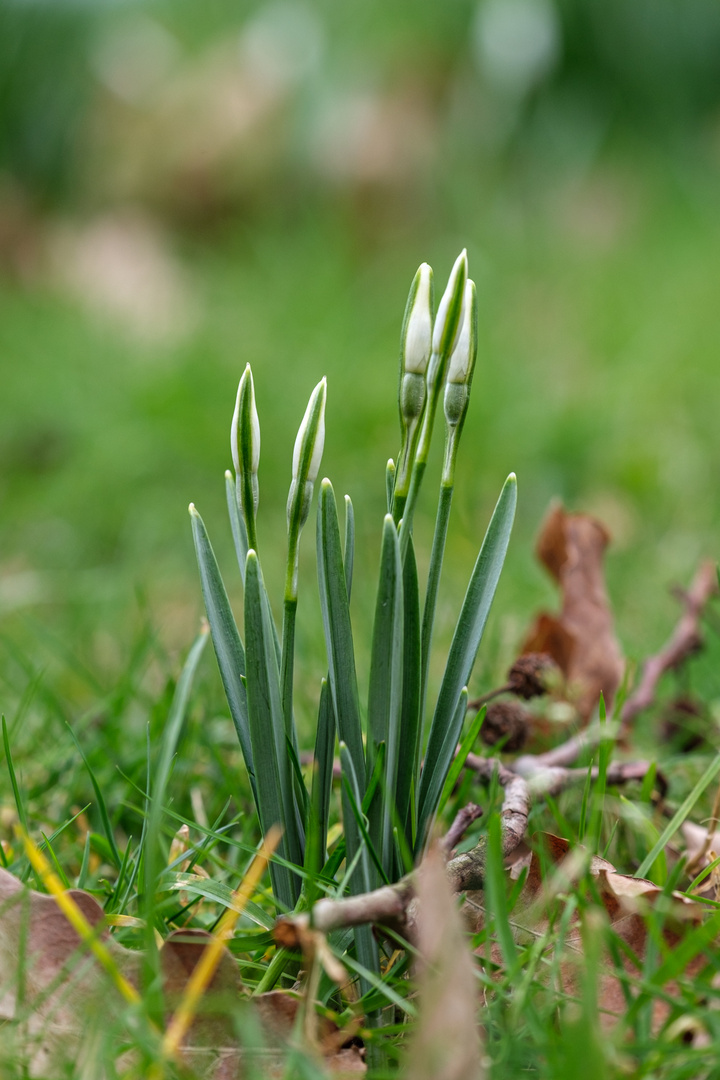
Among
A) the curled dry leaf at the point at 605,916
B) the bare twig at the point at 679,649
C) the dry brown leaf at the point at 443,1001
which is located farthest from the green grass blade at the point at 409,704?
the bare twig at the point at 679,649

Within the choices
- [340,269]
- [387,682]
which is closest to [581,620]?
[387,682]

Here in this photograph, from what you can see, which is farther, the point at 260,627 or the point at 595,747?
the point at 595,747

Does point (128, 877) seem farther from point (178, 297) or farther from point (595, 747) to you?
point (178, 297)

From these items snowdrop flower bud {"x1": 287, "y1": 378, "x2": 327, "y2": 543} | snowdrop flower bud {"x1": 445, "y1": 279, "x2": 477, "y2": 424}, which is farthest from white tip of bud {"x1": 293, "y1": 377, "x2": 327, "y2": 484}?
snowdrop flower bud {"x1": 445, "y1": 279, "x2": 477, "y2": 424}

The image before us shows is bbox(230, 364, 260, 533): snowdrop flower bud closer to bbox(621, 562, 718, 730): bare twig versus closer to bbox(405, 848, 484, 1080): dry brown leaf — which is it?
bbox(405, 848, 484, 1080): dry brown leaf

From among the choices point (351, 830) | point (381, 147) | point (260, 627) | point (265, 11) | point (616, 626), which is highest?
point (265, 11)

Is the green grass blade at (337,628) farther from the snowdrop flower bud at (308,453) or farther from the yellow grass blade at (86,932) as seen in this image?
the yellow grass blade at (86,932)

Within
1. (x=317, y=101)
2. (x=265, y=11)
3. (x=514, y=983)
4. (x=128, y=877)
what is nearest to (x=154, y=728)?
(x=128, y=877)
